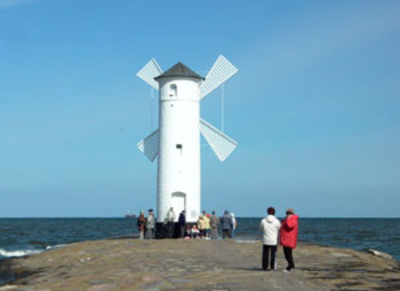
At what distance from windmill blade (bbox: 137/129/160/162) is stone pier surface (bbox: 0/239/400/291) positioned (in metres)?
8.84

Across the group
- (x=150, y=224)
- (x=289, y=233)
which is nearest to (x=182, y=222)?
(x=150, y=224)

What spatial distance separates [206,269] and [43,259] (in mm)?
9214

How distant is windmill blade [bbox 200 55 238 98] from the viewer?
31656 millimetres

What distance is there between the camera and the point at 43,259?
22609 mm

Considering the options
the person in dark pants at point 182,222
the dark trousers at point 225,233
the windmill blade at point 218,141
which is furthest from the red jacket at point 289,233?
the windmill blade at point 218,141

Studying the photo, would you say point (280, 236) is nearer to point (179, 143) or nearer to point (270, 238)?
point (270, 238)

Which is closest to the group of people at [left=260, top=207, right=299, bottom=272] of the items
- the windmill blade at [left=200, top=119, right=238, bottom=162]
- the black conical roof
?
the black conical roof

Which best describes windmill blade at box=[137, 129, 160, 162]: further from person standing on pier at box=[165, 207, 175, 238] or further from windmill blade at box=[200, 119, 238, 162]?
person standing on pier at box=[165, 207, 175, 238]

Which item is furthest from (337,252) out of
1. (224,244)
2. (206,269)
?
(206,269)

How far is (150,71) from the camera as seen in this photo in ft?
109

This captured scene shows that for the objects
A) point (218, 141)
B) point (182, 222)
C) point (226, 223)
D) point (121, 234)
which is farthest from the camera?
point (121, 234)

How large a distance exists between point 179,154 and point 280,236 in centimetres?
1397

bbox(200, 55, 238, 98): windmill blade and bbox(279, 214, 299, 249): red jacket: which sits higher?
bbox(200, 55, 238, 98): windmill blade

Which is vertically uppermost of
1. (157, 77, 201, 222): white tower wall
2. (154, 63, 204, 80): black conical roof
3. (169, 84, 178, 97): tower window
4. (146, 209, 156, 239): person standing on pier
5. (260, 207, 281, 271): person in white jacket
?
(154, 63, 204, 80): black conical roof
